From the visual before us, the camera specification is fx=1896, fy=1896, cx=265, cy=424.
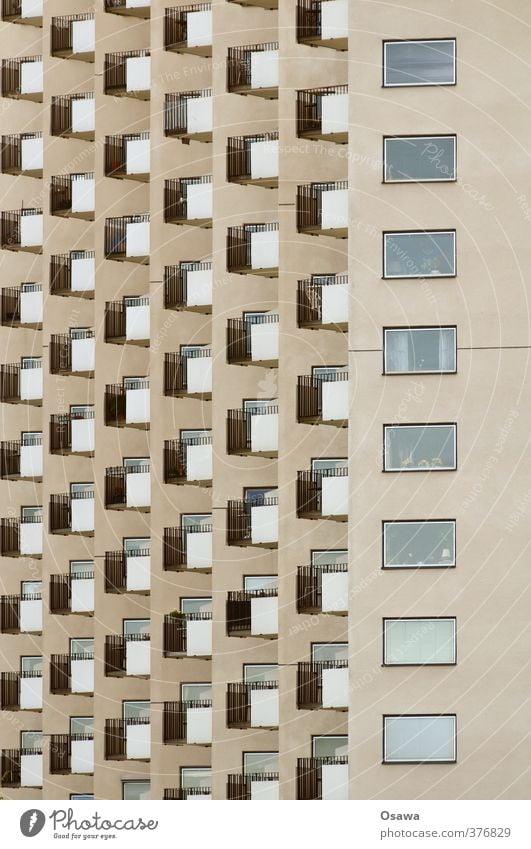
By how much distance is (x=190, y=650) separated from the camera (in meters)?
54.3

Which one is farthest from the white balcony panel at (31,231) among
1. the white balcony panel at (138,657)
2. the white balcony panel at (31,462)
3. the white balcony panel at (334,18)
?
the white balcony panel at (334,18)

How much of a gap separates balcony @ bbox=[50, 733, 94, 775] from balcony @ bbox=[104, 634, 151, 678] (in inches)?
94.0

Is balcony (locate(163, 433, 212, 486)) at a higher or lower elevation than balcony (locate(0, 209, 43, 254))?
lower

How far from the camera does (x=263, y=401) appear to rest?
54281 millimetres

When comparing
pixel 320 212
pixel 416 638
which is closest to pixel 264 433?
pixel 320 212

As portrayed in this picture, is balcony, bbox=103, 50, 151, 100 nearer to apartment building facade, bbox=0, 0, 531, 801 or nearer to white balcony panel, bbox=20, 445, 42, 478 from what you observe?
apartment building facade, bbox=0, 0, 531, 801

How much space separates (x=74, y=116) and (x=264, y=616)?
1705 cm

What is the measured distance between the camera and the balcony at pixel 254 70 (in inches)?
2099

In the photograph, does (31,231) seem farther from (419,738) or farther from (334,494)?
(419,738)

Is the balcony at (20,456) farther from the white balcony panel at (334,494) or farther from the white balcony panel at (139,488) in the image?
the white balcony panel at (334,494)

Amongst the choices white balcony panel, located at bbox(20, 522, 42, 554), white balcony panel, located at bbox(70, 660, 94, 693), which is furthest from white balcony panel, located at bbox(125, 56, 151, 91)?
white balcony panel, located at bbox(70, 660, 94, 693)

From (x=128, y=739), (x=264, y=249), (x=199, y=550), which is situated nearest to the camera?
(x=264, y=249)

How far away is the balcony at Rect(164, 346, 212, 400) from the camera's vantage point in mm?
55094

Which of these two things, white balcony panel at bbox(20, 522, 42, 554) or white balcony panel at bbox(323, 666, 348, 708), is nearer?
white balcony panel at bbox(323, 666, 348, 708)
